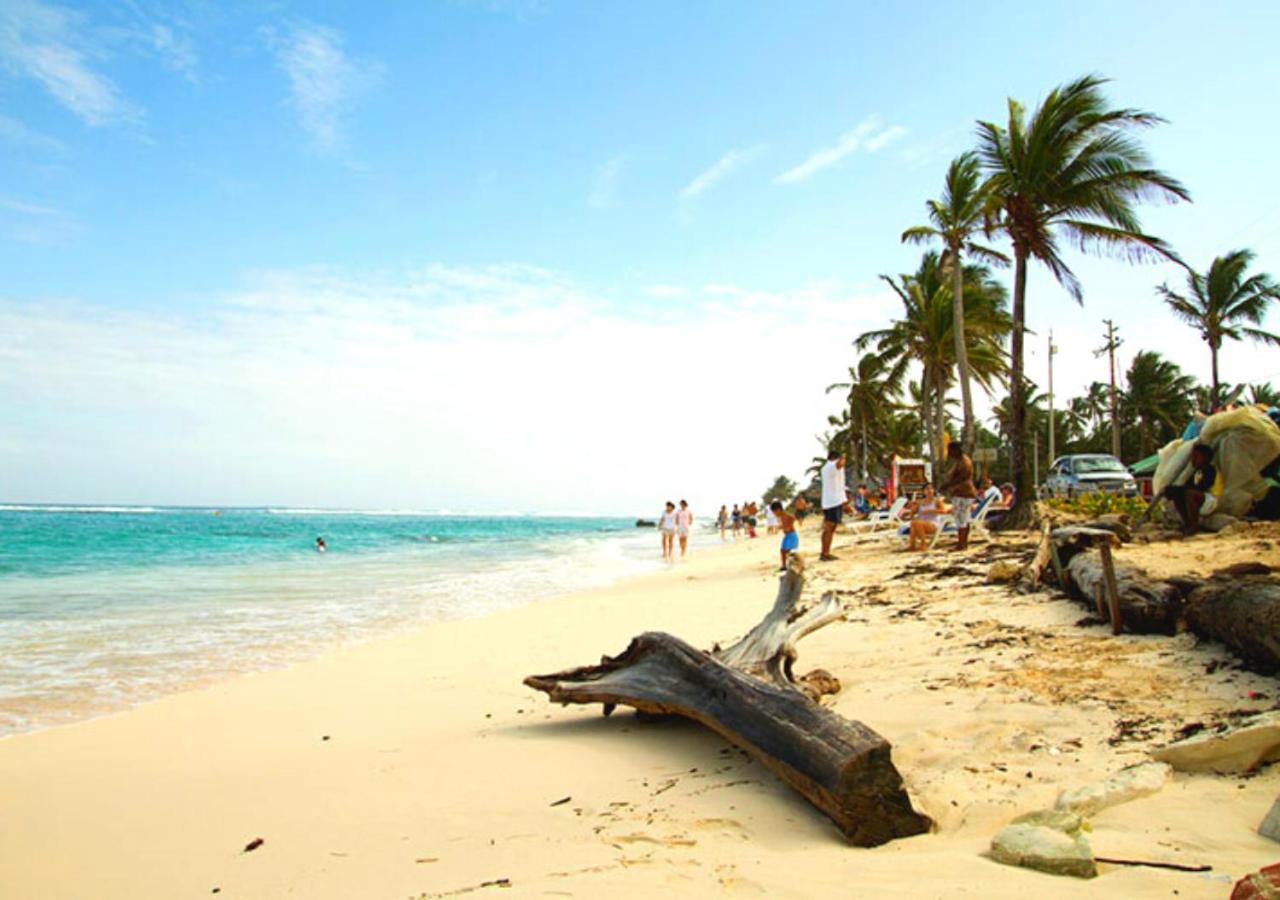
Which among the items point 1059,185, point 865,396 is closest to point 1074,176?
point 1059,185

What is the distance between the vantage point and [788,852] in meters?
2.64

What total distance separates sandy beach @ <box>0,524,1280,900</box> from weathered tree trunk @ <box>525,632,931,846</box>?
0.35 ft

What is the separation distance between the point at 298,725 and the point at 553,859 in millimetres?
3052

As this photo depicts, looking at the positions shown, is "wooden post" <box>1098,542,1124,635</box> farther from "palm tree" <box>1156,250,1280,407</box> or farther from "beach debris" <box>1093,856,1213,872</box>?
"palm tree" <box>1156,250,1280,407</box>

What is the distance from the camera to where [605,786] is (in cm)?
343

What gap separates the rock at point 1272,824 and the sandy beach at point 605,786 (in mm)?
56

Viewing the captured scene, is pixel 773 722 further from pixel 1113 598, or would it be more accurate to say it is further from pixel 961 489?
pixel 961 489

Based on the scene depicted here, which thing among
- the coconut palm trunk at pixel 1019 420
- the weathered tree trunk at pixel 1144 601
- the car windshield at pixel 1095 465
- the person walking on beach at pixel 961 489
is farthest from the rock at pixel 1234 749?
the car windshield at pixel 1095 465

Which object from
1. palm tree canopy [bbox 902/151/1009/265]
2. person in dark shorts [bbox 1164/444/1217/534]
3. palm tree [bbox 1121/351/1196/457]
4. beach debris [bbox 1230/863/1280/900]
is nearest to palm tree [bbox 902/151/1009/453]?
palm tree canopy [bbox 902/151/1009/265]

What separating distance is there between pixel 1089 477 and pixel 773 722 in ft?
77.3

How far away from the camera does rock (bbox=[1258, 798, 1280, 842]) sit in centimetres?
234

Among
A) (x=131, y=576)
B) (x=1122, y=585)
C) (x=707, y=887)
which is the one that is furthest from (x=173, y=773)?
(x=131, y=576)

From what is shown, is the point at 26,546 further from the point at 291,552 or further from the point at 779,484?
the point at 779,484

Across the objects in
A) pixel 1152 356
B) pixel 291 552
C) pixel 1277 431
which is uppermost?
pixel 1152 356
